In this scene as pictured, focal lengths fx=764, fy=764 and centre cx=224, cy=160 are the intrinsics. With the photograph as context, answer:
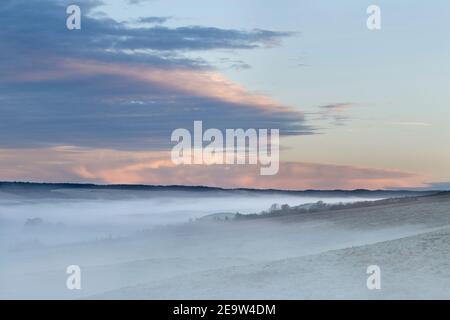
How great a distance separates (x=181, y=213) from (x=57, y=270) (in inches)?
84.4

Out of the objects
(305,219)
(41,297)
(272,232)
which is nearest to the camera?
(41,297)

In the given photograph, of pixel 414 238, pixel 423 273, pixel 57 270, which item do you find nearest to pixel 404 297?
pixel 423 273

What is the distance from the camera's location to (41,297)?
10.4 meters

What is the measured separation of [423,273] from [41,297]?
5.35m

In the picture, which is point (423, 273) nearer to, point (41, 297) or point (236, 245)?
point (236, 245)

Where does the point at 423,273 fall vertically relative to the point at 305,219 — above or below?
below

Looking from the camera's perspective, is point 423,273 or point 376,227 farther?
point 376,227
